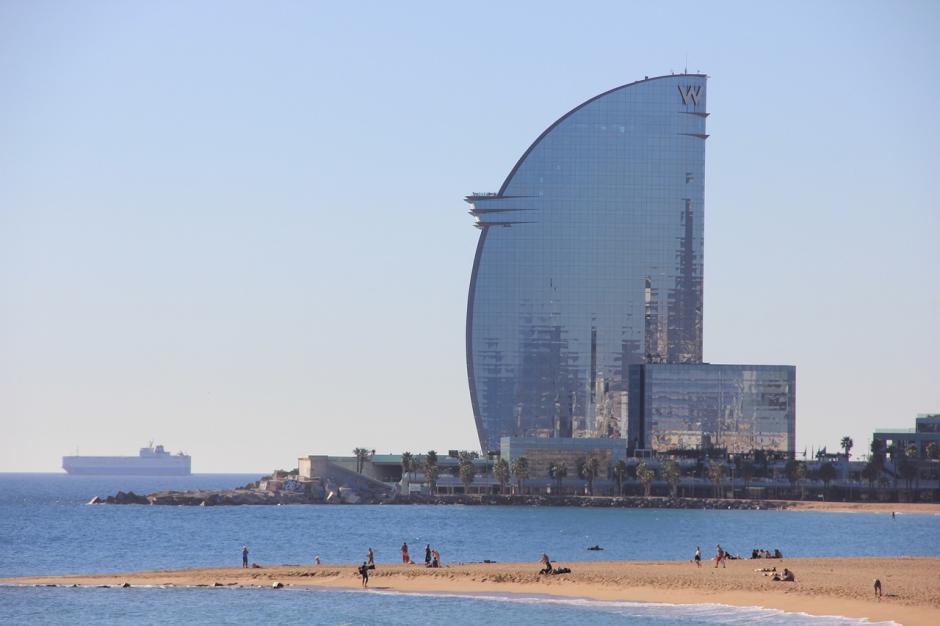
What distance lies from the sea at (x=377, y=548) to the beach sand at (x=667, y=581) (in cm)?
245

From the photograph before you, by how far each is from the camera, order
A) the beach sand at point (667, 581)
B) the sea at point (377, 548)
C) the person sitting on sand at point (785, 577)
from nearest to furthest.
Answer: the sea at point (377, 548) → the beach sand at point (667, 581) → the person sitting on sand at point (785, 577)

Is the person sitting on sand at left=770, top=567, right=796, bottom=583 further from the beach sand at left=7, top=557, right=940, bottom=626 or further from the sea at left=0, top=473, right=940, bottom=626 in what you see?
the sea at left=0, top=473, right=940, bottom=626

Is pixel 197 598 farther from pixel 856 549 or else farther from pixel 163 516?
pixel 163 516

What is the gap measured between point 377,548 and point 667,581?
4180 centimetres

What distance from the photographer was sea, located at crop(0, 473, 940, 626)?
239 feet

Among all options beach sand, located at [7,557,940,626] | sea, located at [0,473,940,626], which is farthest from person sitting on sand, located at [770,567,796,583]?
sea, located at [0,473,940,626]

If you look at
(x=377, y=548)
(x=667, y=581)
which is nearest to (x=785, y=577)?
(x=667, y=581)


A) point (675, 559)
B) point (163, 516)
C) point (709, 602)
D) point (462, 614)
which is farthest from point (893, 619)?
point (163, 516)

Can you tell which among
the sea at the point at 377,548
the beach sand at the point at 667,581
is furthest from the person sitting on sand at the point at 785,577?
the sea at the point at 377,548

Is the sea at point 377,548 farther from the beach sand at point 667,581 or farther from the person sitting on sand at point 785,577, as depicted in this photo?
the person sitting on sand at point 785,577

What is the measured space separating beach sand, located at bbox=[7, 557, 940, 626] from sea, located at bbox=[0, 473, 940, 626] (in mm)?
2448

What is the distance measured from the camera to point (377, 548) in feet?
397

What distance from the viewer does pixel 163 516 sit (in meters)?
180

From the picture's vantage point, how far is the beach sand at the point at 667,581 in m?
73.2
